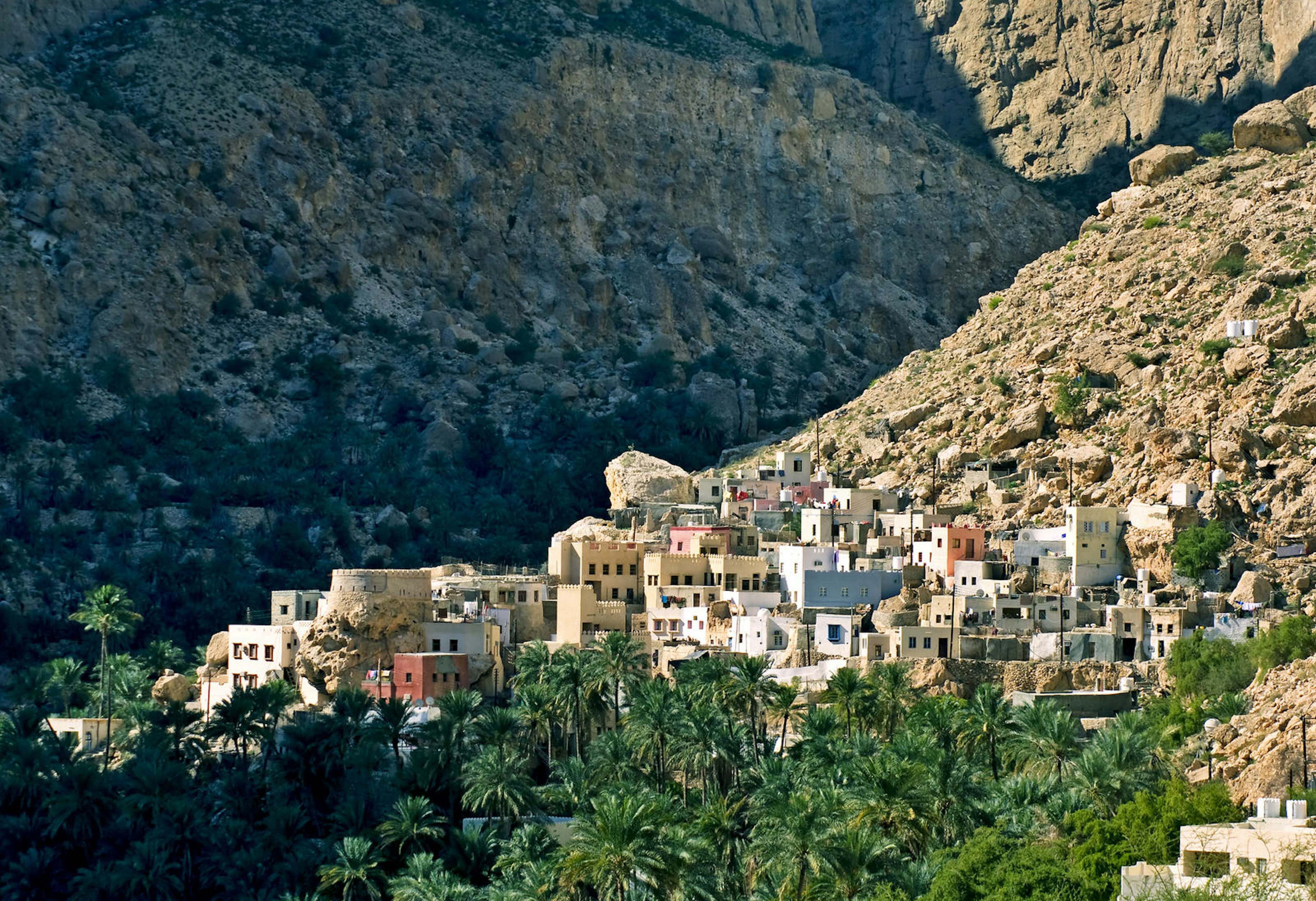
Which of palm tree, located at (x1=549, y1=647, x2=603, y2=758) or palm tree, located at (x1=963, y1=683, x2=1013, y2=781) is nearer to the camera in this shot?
palm tree, located at (x1=963, y1=683, x2=1013, y2=781)

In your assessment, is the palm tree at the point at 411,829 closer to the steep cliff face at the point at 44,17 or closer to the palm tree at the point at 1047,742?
the palm tree at the point at 1047,742

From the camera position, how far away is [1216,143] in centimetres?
14950

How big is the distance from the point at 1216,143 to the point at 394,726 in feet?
234

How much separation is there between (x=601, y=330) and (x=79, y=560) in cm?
4071

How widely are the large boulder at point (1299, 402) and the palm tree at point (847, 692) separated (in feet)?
84.8

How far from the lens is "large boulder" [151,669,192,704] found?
106 metres

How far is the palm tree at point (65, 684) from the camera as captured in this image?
368 ft

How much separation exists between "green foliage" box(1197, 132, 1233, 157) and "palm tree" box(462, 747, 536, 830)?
65886mm

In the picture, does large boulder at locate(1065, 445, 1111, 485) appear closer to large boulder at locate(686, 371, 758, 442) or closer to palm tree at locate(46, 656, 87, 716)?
palm tree at locate(46, 656, 87, 716)

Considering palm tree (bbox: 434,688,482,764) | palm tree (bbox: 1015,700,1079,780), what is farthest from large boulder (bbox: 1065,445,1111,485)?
palm tree (bbox: 434,688,482,764)

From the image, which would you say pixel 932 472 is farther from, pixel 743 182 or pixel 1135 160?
pixel 743 182

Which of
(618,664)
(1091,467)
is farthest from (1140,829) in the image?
(1091,467)

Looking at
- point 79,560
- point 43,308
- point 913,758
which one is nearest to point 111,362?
point 43,308

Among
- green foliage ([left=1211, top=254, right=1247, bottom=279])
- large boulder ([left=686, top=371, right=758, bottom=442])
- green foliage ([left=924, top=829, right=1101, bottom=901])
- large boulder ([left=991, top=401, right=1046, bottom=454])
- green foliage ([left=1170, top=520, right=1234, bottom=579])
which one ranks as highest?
green foliage ([left=1211, top=254, right=1247, bottom=279])
